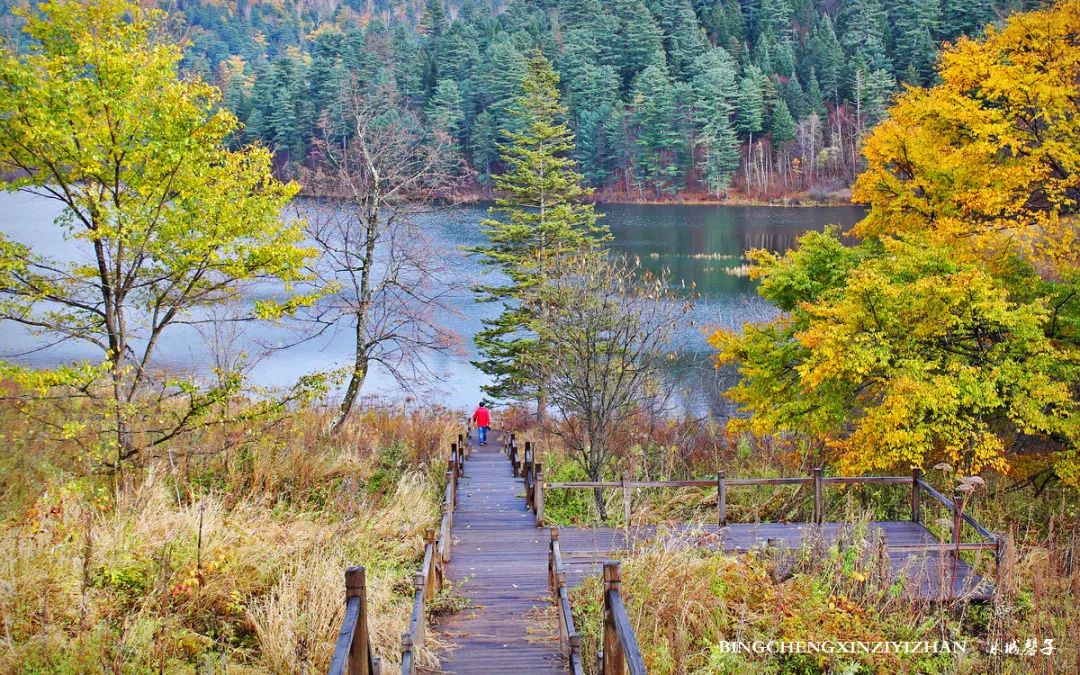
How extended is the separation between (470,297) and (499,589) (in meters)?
31.2

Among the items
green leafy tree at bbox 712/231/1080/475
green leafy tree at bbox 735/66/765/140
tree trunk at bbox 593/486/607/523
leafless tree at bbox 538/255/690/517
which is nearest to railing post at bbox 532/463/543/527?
tree trunk at bbox 593/486/607/523

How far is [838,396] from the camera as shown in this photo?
46.8ft

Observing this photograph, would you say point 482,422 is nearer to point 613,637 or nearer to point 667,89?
point 613,637

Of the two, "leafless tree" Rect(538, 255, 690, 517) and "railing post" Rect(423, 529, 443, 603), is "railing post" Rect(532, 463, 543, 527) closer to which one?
"leafless tree" Rect(538, 255, 690, 517)

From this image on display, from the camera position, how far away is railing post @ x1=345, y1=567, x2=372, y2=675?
377 cm

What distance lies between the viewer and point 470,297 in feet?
128

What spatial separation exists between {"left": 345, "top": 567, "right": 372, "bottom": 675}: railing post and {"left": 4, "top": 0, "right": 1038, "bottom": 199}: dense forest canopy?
64060 mm

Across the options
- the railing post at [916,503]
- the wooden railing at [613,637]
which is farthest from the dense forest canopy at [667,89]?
the wooden railing at [613,637]

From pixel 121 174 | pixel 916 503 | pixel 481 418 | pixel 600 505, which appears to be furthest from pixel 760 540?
pixel 481 418

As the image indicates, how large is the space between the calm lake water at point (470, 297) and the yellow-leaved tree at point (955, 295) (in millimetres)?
2878

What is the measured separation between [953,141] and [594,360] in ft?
26.1

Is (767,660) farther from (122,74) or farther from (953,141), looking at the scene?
(953,141)

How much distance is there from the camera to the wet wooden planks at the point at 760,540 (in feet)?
26.9

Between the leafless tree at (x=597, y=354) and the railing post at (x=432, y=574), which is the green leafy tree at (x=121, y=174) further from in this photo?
the leafless tree at (x=597, y=354)
